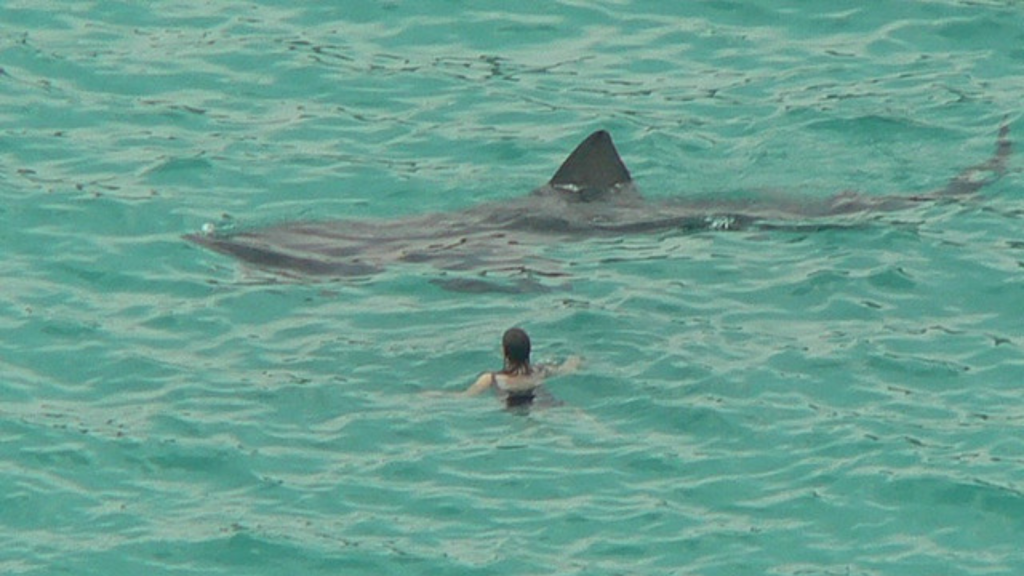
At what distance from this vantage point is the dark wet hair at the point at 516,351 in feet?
43.0

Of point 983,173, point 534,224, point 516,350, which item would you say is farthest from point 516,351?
point 983,173

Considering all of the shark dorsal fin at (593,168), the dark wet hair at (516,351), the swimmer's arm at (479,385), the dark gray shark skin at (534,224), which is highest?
the shark dorsal fin at (593,168)

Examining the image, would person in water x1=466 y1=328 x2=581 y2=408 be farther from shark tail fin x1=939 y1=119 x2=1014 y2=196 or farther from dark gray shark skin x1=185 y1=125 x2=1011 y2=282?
shark tail fin x1=939 y1=119 x2=1014 y2=196

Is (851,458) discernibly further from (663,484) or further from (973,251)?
(973,251)

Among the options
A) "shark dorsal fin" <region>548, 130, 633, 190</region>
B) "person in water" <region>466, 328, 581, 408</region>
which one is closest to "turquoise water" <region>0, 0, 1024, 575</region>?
"person in water" <region>466, 328, 581, 408</region>

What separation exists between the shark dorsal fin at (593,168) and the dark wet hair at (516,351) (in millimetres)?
3119

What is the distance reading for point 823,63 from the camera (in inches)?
732

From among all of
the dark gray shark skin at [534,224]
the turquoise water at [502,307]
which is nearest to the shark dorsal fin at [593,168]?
the dark gray shark skin at [534,224]

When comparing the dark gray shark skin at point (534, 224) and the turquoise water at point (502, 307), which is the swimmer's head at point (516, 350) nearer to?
the turquoise water at point (502, 307)

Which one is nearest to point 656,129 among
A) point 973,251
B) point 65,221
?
point 973,251

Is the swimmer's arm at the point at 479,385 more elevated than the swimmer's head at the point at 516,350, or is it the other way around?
the swimmer's head at the point at 516,350

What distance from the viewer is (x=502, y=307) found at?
14570 mm

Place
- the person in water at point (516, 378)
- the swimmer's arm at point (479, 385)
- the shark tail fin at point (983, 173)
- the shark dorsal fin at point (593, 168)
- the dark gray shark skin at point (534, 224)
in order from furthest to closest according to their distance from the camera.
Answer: the shark tail fin at point (983, 173), the shark dorsal fin at point (593, 168), the dark gray shark skin at point (534, 224), the swimmer's arm at point (479, 385), the person in water at point (516, 378)

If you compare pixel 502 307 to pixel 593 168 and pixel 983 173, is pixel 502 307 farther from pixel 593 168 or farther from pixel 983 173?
pixel 983 173
